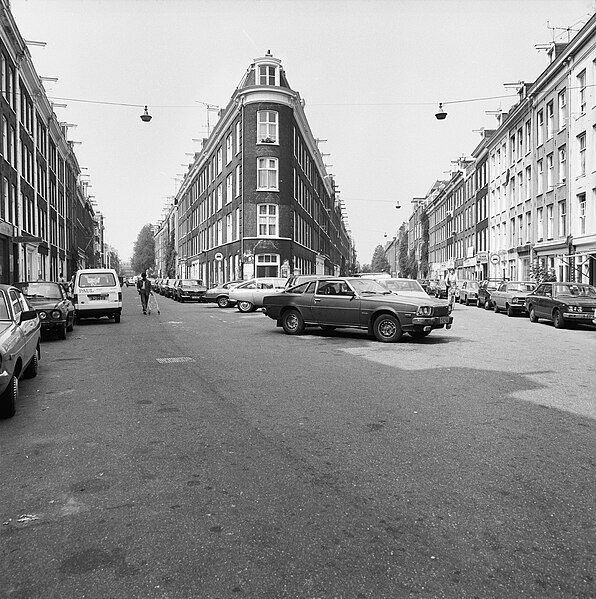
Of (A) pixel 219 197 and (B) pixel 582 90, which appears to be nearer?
(B) pixel 582 90

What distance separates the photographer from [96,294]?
18.9 meters

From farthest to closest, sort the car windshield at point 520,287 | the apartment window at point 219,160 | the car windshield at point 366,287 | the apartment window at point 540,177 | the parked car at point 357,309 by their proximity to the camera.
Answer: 1. the apartment window at point 219,160
2. the apartment window at point 540,177
3. the car windshield at point 520,287
4. the car windshield at point 366,287
5. the parked car at point 357,309

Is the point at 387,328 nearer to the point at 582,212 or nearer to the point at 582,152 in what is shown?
the point at 582,212

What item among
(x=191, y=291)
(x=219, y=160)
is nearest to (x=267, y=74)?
(x=219, y=160)

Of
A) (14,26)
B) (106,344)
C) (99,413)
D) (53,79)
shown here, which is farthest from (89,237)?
(99,413)

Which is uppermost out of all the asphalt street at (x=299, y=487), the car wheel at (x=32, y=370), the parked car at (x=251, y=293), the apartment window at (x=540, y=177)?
the apartment window at (x=540, y=177)

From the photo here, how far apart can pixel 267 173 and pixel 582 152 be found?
22122mm

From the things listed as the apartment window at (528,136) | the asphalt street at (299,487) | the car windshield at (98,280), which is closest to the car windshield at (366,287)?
the asphalt street at (299,487)

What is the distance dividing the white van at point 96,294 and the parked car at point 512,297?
16.3m

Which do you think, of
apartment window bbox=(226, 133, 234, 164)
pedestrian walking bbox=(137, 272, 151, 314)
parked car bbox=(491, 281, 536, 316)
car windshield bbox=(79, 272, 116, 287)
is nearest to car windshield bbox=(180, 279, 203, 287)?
pedestrian walking bbox=(137, 272, 151, 314)

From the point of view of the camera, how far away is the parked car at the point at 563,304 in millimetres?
18281

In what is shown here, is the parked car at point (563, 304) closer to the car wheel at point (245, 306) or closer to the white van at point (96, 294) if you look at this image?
the car wheel at point (245, 306)

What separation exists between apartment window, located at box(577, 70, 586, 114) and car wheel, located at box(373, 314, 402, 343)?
24662 millimetres

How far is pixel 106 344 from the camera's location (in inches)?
517
